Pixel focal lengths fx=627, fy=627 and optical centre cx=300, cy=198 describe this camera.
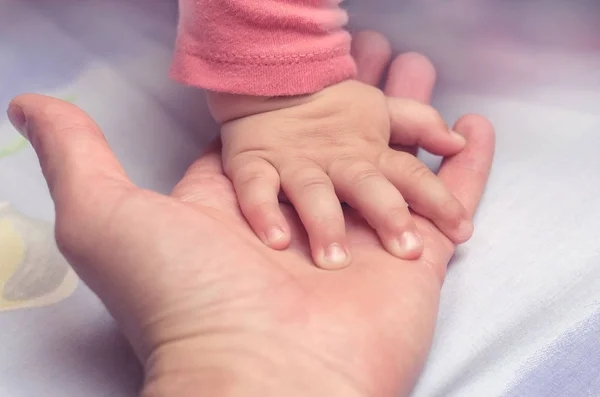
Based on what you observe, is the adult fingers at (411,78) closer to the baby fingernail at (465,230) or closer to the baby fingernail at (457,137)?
the baby fingernail at (457,137)

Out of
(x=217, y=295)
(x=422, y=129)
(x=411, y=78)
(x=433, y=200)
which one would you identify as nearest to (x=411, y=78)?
(x=411, y=78)

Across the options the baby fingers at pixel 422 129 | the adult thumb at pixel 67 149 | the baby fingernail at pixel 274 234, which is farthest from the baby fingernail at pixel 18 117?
the baby fingers at pixel 422 129

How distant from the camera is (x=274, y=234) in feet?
1.56

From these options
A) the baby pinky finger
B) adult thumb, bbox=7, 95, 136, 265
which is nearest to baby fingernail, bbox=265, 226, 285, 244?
the baby pinky finger

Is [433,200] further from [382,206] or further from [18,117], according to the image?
[18,117]

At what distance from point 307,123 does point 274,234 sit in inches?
5.9

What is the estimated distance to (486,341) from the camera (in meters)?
0.49

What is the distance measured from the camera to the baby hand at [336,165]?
0.49m

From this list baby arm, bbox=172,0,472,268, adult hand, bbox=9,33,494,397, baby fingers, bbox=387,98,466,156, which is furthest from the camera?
baby fingers, bbox=387,98,466,156

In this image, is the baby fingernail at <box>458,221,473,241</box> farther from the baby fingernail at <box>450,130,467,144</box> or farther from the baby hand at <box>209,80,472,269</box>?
the baby fingernail at <box>450,130,467,144</box>

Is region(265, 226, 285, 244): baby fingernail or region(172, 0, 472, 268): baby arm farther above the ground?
region(172, 0, 472, 268): baby arm

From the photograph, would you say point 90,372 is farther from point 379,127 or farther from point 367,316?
point 379,127

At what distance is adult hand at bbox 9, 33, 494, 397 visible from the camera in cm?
40

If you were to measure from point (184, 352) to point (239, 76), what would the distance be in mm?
272
